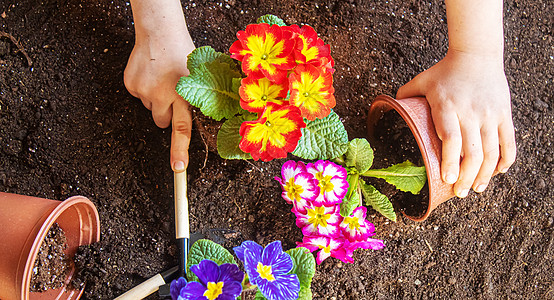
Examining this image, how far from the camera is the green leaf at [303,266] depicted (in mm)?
1028

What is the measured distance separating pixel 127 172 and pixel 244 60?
1.82 feet

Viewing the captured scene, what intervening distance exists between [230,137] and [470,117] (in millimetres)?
582

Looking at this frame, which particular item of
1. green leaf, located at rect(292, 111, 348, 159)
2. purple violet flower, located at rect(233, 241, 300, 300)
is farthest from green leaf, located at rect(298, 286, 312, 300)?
green leaf, located at rect(292, 111, 348, 159)

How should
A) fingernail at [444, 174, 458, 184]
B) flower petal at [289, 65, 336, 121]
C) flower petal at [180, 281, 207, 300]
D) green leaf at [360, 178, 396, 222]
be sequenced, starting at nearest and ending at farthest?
flower petal at [180, 281, 207, 300]
flower petal at [289, 65, 336, 121]
fingernail at [444, 174, 458, 184]
green leaf at [360, 178, 396, 222]

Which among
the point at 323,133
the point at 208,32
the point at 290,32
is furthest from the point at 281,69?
the point at 208,32

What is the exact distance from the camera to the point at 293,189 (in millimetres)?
1094

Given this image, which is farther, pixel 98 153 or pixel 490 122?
pixel 98 153

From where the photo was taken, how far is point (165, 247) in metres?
1.24

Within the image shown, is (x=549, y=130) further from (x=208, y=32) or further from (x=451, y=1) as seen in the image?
(x=208, y=32)

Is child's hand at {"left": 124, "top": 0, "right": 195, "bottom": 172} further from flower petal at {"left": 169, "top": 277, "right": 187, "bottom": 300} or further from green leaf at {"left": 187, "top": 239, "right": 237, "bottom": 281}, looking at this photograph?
flower petal at {"left": 169, "top": 277, "right": 187, "bottom": 300}

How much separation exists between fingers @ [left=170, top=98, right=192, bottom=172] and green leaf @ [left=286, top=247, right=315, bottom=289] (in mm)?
351

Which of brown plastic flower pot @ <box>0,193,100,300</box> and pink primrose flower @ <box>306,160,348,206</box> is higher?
brown plastic flower pot @ <box>0,193,100,300</box>

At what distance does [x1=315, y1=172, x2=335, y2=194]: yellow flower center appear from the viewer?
42.6 inches

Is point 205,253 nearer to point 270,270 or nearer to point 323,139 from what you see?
point 270,270
